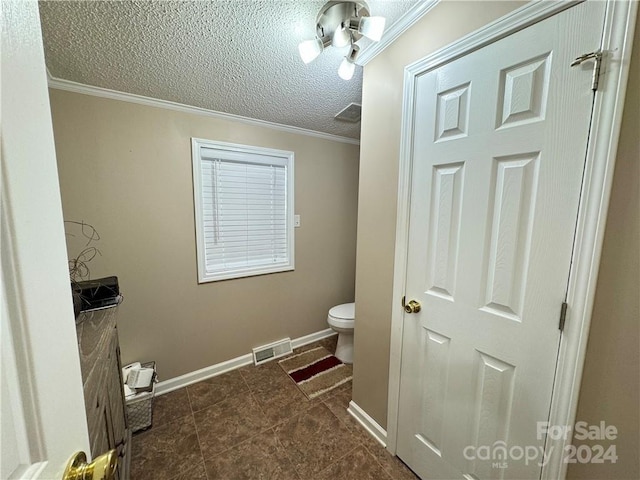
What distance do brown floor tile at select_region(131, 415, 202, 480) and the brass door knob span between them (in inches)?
58.4

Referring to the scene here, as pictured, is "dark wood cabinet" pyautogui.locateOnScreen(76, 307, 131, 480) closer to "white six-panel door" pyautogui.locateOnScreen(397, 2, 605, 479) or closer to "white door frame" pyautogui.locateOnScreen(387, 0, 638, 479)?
"white six-panel door" pyautogui.locateOnScreen(397, 2, 605, 479)

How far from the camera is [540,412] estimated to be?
88 centimetres

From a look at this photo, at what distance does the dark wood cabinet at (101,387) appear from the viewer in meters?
0.77

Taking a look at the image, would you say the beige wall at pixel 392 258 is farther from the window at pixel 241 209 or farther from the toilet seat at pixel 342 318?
the window at pixel 241 209

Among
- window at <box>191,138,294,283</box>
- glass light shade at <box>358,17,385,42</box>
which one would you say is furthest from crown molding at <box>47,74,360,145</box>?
glass light shade at <box>358,17,385,42</box>

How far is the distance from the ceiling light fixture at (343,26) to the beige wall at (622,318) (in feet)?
2.59

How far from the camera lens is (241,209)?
224 centimetres

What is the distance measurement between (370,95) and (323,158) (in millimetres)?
1203

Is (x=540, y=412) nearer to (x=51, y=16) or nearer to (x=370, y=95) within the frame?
(x=370, y=95)

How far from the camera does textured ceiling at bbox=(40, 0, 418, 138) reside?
3.40 ft

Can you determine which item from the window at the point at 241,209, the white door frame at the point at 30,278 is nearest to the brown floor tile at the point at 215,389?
the window at the point at 241,209

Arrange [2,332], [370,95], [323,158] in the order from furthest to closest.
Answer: [323,158] < [370,95] < [2,332]

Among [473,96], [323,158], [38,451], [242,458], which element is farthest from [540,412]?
[323,158]

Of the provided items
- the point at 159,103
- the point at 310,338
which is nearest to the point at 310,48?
the point at 159,103
